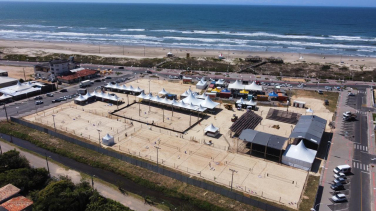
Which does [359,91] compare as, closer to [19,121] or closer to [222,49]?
[222,49]

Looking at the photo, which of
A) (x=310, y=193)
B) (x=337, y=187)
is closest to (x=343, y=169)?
(x=337, y=187)

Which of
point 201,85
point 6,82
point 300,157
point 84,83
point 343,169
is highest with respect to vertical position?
point 201,85

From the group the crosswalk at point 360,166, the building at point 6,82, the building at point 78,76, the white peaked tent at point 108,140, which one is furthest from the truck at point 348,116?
the building at point 6,82

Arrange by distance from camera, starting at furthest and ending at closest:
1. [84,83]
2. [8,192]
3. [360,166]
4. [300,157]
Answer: [84,83] → [360,166] → [300,157] → [8,192]

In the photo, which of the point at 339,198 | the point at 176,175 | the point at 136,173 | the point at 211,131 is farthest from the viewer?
the point at 211,131

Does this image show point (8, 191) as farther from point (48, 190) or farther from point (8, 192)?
point (48, 190)

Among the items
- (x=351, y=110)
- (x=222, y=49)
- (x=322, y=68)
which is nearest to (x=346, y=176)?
(x=351, y=110)

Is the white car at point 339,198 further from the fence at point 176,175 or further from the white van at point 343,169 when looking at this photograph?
the fence at point 176,175
